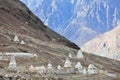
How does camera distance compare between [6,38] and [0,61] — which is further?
[6,38]

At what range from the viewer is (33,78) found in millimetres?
66562

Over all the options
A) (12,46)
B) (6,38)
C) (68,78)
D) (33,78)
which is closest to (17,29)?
(6,38)

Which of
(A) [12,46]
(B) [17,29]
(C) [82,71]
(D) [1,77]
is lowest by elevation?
(D) [1,77]

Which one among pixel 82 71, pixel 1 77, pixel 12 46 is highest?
pixel 12 46

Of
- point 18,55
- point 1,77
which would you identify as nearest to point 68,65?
point 18,55

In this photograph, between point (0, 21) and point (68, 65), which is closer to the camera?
point (68, 65)

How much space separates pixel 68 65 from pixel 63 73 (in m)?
13.0

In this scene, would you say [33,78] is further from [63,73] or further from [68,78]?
[63,73]

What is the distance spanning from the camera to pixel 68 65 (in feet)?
340

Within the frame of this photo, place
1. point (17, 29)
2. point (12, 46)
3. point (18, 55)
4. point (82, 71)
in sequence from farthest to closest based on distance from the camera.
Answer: point (17, 29) < point (12, 46) < point (18, 55) < point (82, 71)

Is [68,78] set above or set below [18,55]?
below

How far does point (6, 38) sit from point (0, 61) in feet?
174

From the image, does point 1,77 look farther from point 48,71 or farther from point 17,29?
point 17,29

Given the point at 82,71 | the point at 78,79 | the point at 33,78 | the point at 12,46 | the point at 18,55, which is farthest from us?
the point at 12,46
